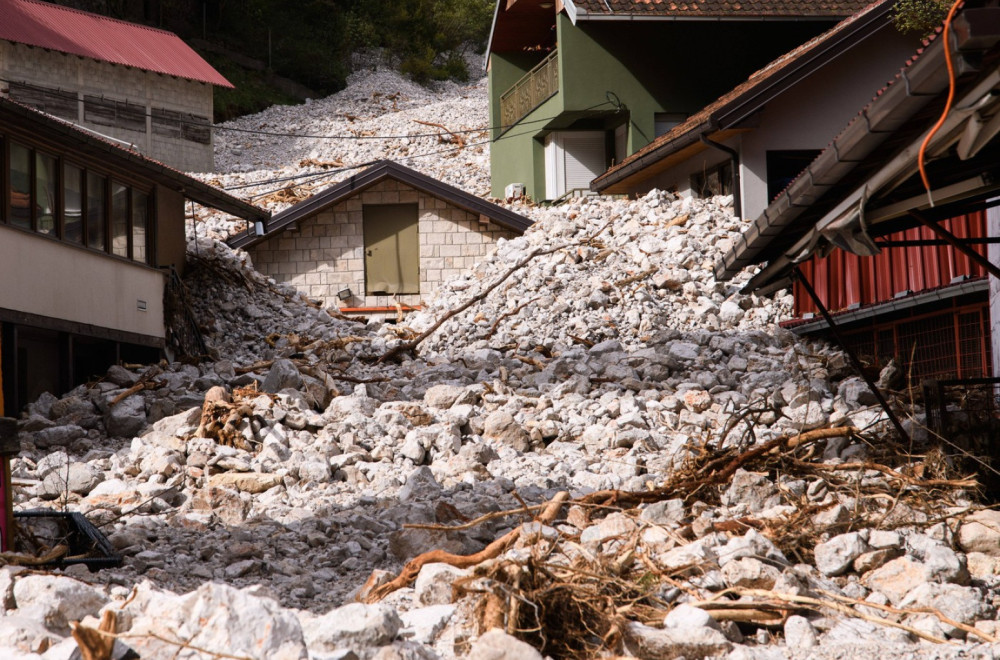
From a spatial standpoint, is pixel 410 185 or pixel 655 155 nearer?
pixel 655 155

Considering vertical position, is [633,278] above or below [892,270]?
above

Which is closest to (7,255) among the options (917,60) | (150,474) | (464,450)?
(150,474)

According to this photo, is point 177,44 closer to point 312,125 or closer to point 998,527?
point 312,125

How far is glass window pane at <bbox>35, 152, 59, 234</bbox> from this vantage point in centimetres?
1285

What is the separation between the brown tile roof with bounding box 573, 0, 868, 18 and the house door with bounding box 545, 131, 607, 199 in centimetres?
363

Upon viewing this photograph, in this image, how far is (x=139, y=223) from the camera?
51.5 feet

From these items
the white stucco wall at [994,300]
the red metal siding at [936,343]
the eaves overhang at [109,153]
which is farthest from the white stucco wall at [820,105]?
the white stucco wall at [994,300]

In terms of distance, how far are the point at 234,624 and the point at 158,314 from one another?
12.2m

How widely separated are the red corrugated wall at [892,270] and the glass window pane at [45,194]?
1005 centimetres

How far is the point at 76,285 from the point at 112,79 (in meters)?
20.1

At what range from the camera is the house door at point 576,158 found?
26344 millimetres

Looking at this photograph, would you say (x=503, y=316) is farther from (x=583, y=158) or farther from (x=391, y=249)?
(x=583, y=158)

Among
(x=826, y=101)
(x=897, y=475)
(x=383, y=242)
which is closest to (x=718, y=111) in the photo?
(x=826, y=101)

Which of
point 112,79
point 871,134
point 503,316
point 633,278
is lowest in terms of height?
point 503,316
